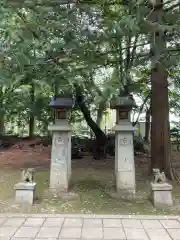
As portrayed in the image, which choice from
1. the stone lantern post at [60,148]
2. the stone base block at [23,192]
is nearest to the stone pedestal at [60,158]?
the stone lantern post at [60,148]

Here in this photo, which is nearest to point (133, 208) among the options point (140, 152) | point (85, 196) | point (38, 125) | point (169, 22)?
point (85, 196)

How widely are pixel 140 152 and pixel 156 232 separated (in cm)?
622

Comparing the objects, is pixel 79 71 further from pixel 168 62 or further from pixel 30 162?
pixel 30 162

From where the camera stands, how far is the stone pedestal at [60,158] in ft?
16.7

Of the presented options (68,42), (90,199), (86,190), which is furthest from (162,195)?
(68,42)

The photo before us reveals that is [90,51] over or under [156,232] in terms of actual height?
over

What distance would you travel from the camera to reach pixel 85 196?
494cm

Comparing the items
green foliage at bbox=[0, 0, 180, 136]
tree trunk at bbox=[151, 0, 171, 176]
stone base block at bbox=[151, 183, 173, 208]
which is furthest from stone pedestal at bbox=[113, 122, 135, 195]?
tree trunk at bbox=[151, 0, 171, 176]

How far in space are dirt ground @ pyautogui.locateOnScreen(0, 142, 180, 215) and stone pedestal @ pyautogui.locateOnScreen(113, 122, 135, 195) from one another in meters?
0.22

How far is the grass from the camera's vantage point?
170 inches

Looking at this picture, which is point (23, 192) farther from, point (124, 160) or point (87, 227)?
point (124, 160)

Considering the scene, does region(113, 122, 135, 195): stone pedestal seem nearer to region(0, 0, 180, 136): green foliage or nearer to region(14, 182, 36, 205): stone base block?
region(0, 0, 180, 136): green foliage

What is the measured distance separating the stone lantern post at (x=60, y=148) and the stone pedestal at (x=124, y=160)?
3.10 feet

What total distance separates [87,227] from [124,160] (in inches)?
72.5
